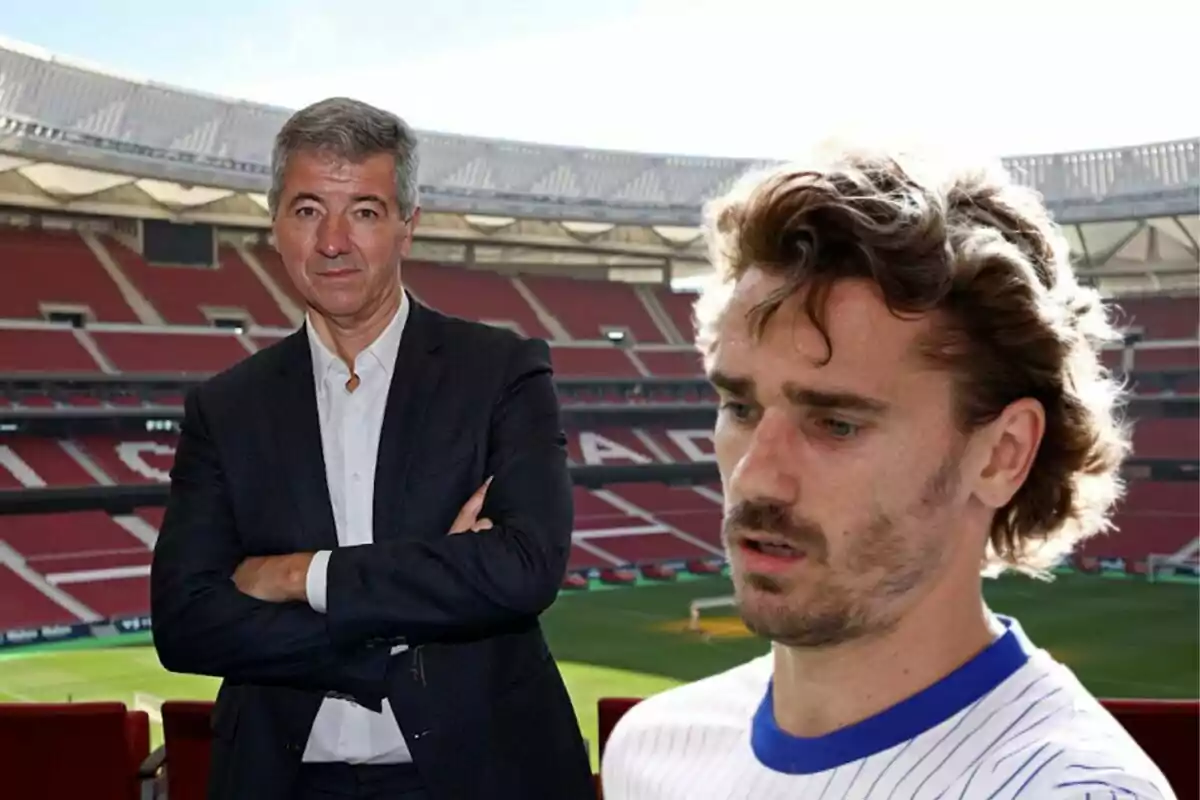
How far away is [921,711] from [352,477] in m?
1.01

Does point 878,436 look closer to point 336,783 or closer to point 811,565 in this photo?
point 811,565

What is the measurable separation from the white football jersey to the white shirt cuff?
2.02ft

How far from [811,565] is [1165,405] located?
16.1 metres

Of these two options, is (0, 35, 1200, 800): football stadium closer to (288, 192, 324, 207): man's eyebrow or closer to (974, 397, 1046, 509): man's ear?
(288, 192, 324, 207): man's eyebrow

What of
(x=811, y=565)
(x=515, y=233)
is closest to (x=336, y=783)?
(x=811, y=565)

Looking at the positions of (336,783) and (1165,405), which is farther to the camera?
(1165,405)

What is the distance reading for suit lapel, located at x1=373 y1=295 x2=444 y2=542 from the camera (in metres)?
1.56

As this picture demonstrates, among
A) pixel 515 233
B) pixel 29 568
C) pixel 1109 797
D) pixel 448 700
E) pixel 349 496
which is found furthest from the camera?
pixel 515 233

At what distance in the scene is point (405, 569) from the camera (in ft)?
4.83

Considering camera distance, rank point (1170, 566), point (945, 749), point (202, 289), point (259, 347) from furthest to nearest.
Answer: point (1170, 566)
point (202, 289)
point (259, 347)
point (945, 749)

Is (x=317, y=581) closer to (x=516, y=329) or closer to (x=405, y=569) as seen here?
(x=405, y=569)

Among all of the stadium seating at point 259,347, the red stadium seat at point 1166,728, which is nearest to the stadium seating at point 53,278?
the stadium seating at point 259,347

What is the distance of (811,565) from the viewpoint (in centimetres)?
84

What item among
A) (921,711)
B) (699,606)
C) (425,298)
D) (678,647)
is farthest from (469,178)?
(921,711)
